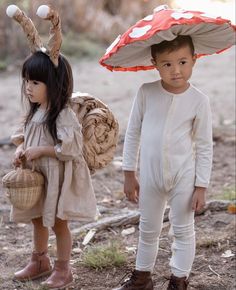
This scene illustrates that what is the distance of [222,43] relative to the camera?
3475mm

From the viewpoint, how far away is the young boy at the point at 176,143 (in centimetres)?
335

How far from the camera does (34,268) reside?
3.97 m

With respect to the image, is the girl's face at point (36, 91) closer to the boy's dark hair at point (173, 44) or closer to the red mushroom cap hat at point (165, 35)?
the red mushroom cap hat at point (165, 35)

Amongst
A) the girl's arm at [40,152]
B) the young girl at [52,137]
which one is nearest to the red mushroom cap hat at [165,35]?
the young girl at [52,137]

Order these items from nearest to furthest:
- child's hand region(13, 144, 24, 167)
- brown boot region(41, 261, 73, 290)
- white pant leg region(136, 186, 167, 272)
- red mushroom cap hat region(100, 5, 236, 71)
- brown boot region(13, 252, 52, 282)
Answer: red mushroom cap hat region(100, 5, 236, 71) < white pant leg region(136, 186, 167, 272) < child's hand region(13, 144, 24, 167) < brown boot region(41, 261, 73, 290) < brown boot region(13, 252, 52, 282)

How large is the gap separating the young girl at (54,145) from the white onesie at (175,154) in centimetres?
32

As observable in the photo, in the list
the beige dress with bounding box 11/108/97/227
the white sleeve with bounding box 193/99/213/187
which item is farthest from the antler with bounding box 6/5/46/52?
the white sleeve with bounding box 193/99/213/187

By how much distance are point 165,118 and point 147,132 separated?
0.13m

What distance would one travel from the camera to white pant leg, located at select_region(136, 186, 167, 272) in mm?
3504

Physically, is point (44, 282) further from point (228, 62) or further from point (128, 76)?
point (228, 62)

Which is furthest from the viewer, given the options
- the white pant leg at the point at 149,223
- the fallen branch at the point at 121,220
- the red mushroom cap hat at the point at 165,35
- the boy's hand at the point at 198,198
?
the fallen branch at the point at 121,220

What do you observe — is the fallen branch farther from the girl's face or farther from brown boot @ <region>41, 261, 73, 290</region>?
the girl's face

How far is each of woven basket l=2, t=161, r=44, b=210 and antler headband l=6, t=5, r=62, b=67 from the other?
24.3 inches

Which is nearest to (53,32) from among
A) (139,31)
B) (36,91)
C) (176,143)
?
(36,91)
